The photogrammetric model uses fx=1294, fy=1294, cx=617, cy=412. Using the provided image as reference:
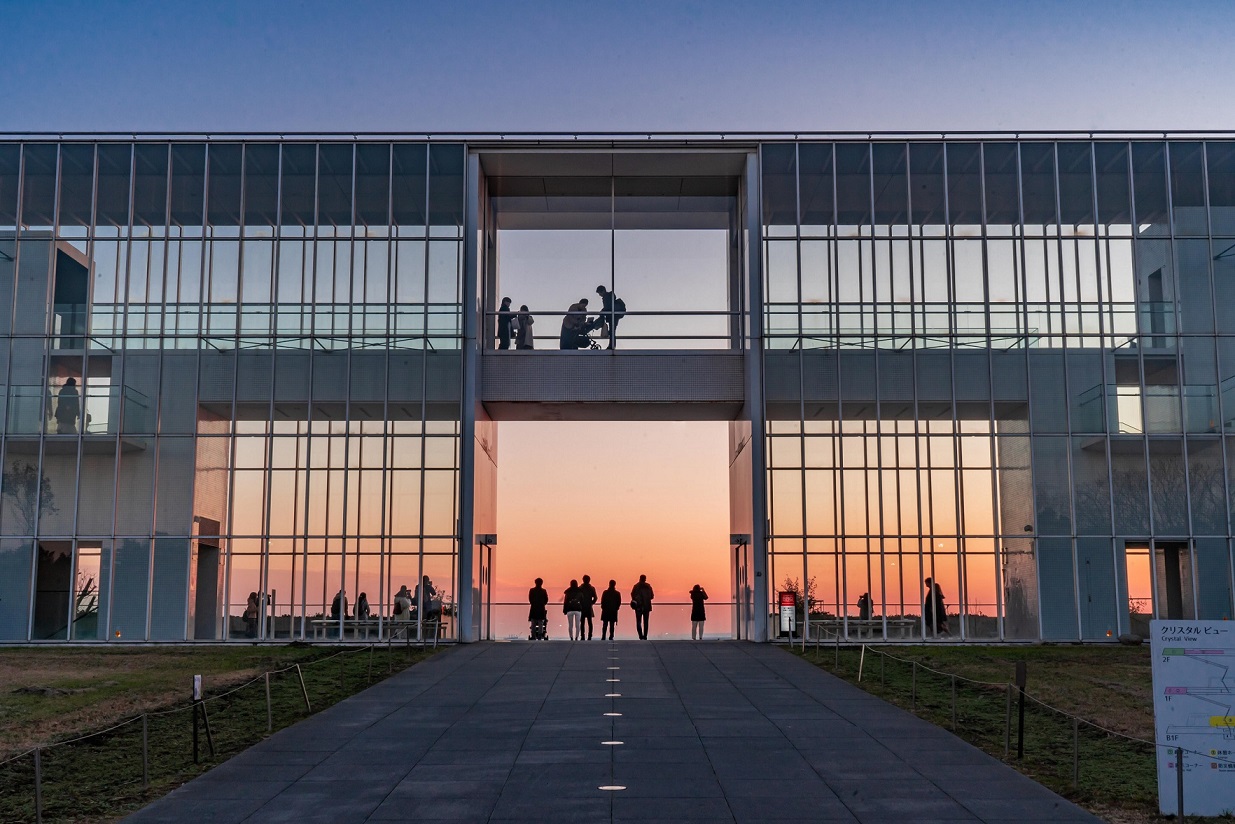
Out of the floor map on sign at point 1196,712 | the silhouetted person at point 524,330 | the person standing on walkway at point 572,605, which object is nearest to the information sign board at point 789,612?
the person standing on walkway at point 572,605

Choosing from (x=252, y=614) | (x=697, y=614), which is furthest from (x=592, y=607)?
(x=252, y=614)

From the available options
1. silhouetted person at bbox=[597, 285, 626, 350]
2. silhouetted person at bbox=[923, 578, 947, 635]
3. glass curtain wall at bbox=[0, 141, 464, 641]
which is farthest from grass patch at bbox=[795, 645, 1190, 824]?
glass curtain wall at bbox=[0, 141, 464, 641]

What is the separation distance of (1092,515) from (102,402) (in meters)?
24.7

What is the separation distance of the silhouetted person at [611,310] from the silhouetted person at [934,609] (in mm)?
10025

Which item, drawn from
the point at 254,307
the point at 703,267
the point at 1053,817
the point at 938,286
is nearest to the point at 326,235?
the point at 254,307

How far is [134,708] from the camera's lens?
18656 mm

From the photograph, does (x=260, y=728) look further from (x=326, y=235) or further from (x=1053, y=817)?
(x=326, y=235)

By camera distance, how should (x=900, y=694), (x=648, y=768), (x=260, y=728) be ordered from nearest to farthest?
(x=648, y=768) → (x=260, y=728) → (x=900, y=694)

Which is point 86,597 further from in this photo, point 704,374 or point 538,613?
point 704,374

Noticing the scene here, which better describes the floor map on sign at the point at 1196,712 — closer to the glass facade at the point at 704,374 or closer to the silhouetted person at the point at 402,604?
the glass facade at the point at 704,374

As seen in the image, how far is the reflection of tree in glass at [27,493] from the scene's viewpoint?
31.9 metres

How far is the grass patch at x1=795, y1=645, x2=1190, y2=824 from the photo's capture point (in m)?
13.8

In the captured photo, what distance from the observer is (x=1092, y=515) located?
31703mm

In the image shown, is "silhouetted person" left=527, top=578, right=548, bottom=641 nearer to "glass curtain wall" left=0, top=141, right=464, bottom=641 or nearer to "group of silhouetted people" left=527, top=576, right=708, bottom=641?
"group of silhouetted people" left=527, top=576, right=708, bottom=641
